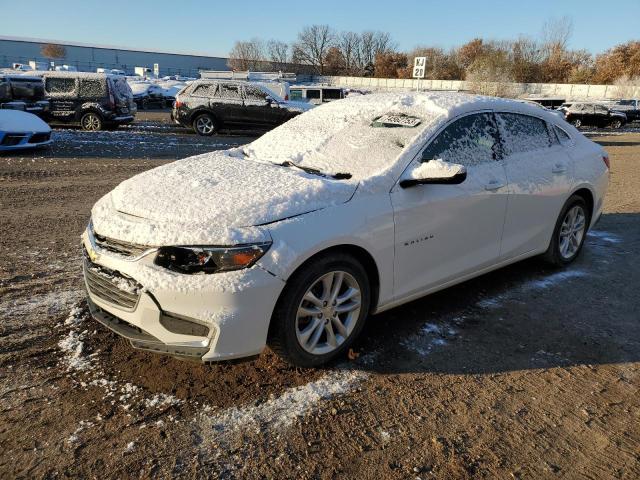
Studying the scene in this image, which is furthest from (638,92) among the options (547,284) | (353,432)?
(353,432)

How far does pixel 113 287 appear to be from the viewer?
2803 mm

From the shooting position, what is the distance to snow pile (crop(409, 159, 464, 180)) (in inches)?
125

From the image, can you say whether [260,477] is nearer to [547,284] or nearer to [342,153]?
[342,153]

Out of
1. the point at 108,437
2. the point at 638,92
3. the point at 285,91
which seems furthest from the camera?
the point at 638,92

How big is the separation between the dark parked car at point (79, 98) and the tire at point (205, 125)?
2387 mm

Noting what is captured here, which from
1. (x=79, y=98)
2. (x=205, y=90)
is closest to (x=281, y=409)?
(x=205, y=90)

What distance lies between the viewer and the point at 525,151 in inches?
167

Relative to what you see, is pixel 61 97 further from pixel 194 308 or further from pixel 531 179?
pixel 194 308

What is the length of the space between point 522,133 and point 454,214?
130 centimetres

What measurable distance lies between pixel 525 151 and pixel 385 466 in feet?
9.73

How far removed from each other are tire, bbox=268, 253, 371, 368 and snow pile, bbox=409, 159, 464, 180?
2.36 feet

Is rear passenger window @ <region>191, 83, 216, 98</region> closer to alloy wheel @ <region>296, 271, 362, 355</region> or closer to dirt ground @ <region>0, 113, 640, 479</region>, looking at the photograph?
dirt ground @ <region>0, 113, 640, 479</region>

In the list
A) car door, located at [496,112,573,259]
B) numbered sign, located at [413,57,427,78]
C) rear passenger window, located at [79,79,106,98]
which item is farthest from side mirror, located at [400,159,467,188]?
rear passenger window, located at [79,79,106,98]

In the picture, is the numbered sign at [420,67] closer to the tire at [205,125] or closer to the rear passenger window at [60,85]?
the tire at [205,125]
